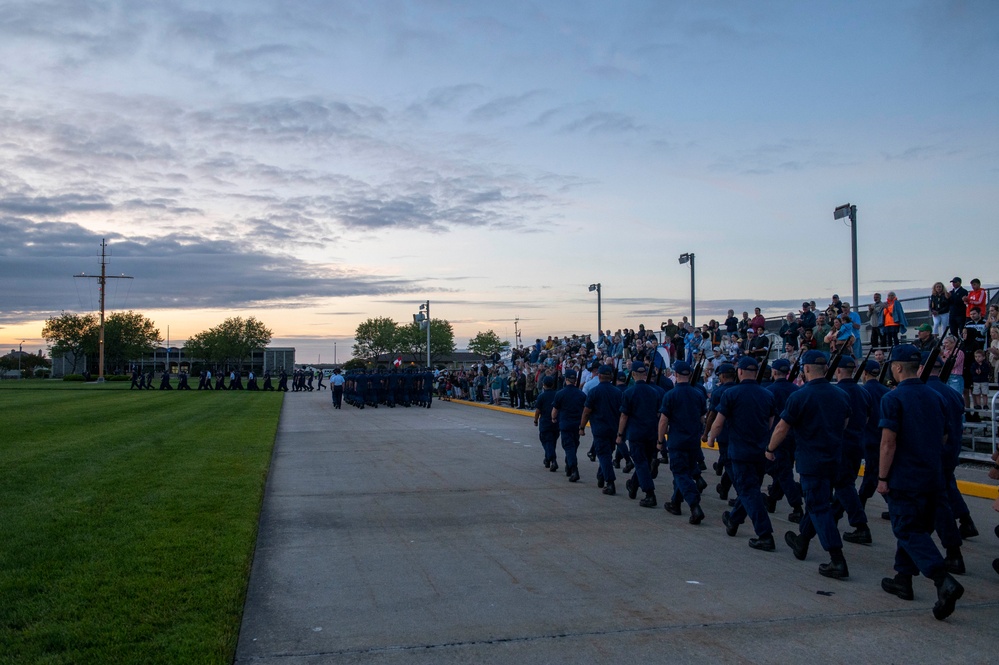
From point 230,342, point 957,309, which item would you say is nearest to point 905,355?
point 957,309

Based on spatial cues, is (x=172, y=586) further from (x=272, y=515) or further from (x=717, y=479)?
(x=717, y=479)

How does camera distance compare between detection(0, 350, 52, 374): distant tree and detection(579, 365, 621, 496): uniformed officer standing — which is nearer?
detection(579, 365, 621, 496): uniformed officer standing

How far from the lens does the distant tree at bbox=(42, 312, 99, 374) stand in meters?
122

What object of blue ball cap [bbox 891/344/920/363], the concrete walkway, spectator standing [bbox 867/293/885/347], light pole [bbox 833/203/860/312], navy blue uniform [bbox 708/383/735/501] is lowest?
the concrete walkway

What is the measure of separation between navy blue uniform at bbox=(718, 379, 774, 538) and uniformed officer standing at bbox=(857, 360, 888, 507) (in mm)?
1325

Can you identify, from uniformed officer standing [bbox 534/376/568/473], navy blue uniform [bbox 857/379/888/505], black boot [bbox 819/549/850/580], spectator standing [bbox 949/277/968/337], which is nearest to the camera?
black boot [bbox 819/549/850/580]

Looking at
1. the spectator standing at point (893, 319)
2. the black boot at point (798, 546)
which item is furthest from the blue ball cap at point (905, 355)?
the spectator standing at point (893, 319)

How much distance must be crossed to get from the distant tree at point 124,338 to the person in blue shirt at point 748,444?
127 meters

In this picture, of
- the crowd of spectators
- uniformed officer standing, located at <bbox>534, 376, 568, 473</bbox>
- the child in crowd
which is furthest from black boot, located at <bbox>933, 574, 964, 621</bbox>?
the child in crowd

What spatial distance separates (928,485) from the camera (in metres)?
5.97

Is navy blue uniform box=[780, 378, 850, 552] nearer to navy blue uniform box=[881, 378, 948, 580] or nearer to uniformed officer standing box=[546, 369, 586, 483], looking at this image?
navy blue uniform box=[881, 378, 948, 580]

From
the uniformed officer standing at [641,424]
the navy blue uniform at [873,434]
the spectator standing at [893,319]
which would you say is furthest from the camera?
the spectator standing at [893,319]

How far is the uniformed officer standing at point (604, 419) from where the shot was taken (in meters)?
11.8

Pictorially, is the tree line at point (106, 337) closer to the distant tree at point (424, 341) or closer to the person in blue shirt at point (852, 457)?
the distant tree at point (424, 341)
